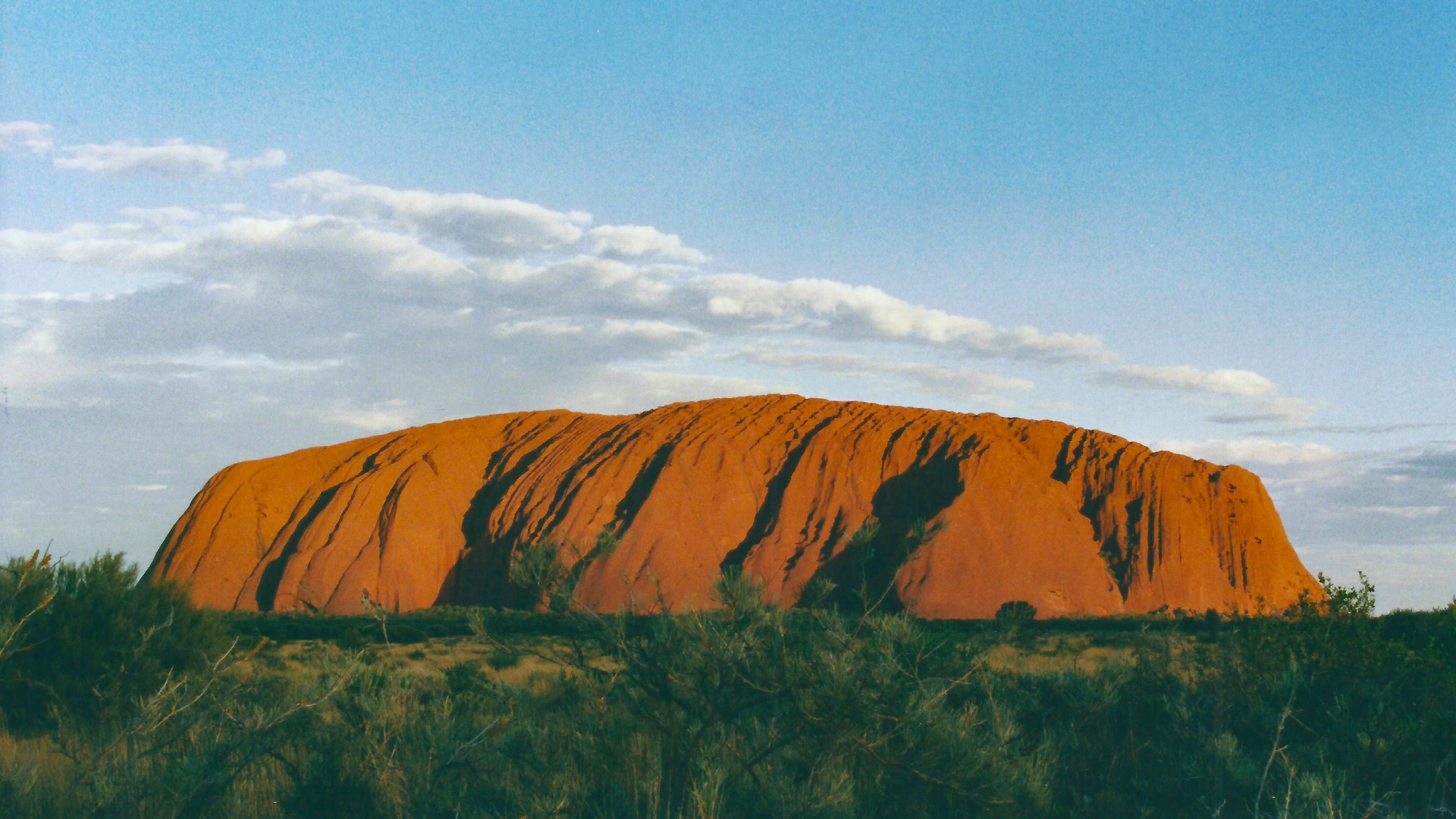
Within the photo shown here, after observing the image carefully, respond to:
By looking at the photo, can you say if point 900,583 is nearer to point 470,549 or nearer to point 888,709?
point 470,549

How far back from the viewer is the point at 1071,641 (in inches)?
1032

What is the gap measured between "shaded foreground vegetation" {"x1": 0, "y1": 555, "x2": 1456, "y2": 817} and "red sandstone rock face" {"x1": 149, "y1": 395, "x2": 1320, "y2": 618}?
90.8ft

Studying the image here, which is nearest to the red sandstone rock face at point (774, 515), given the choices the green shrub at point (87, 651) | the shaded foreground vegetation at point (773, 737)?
the green shrub at point (87, 651)

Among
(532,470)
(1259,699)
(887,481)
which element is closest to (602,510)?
(532,470)

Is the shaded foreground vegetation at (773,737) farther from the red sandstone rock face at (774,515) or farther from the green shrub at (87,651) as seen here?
the red sandstone rock face at (774,515)

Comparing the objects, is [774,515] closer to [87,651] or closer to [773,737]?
[87,651]

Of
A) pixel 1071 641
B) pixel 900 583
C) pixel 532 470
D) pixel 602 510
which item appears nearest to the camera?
pixel 1071 641

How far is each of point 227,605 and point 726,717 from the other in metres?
44.3

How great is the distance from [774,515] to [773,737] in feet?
118

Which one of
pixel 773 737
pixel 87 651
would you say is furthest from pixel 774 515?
pixel 773 737

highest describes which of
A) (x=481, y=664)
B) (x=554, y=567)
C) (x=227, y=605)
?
(x=554, y=567)

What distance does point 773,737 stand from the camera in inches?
233

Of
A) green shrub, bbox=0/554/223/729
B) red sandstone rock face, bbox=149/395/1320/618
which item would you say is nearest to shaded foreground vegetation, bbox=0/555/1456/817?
green shrub, bbox=0/554/223/729

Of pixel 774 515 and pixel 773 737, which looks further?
pixel 774 515
